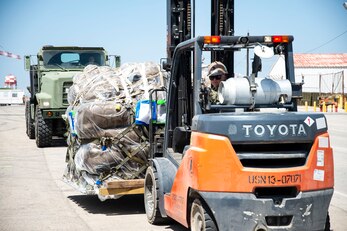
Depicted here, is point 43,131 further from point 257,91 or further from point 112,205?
point 257,91

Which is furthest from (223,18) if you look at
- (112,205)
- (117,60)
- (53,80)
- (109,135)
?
(117,60)

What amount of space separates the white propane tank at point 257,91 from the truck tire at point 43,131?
1236cm

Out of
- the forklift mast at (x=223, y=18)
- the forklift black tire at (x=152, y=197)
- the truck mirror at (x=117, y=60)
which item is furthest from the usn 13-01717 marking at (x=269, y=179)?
the truck mirror at (x=117, y=60)

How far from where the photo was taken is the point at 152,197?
26.6 feet

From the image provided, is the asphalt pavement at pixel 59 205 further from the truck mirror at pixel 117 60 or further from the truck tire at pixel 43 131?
the truck mirror at pixel 117 60

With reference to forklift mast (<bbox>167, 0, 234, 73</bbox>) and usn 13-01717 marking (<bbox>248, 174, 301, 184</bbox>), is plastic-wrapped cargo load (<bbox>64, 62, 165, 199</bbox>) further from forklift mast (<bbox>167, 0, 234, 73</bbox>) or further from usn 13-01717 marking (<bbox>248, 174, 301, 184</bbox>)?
usn 13-01717 marking (<bbox>248, 174, 301, 184</bbox>)

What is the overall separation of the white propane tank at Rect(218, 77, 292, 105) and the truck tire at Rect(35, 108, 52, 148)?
12364 mm

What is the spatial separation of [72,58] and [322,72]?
49.9 m

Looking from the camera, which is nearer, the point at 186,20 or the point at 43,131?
the point at 186,20

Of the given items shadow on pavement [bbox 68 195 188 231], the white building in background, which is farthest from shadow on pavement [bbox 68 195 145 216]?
the white building in background

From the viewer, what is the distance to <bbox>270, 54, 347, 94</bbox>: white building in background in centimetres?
5200

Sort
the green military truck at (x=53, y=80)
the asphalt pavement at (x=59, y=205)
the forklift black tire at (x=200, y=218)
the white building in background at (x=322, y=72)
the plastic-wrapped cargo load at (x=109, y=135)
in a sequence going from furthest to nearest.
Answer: the white building in background at (x=322, y=72), the green military truck at (x=53, y=80), the plastic-wrapped cargo load at (x=109, y=135), the asphalt pavement at (x=59, y=205), the forklift black tire at (x=200, y=218)

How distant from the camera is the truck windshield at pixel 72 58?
19219mm

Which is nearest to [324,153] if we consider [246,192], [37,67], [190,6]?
[246,192]
